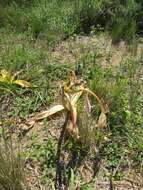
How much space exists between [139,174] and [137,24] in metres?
2.31

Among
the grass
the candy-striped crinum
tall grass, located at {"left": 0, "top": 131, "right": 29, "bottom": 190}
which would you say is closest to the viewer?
tall grass, located at {"left": 0, "top": 131, "right": 29, "bottom": 190}

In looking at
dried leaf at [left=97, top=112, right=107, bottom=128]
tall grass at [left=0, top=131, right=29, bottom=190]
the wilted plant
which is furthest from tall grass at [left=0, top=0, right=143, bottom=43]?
tall grass at [left=0, top=131, right=29, bottom=190]

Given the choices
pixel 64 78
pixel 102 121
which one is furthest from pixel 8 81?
pixel 102 121

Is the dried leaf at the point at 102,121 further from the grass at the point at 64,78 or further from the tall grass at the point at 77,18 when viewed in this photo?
the tall grass at the point at 77,18

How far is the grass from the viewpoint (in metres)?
3.20

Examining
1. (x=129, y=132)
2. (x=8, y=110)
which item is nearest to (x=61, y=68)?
(x=8, y=110)

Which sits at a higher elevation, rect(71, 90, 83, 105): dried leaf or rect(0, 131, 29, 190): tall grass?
rect(71, 90, 83, 105): dried leaf

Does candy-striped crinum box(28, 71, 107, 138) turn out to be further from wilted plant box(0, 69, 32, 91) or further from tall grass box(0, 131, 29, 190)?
tall grass box(0, 131, 29, 190)

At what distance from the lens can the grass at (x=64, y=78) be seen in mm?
3199

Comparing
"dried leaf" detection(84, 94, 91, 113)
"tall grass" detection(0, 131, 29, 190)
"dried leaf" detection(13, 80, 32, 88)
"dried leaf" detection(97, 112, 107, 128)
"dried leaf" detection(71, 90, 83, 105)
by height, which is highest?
"dried leaf" detection(13, 80, 32, 88)

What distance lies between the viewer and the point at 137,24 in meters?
4.94

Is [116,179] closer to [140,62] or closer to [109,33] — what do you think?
[140,62]

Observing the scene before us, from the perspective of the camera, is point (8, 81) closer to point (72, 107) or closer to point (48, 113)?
point (48, 113)

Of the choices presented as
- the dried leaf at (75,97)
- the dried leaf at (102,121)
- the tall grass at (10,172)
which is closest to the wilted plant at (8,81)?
the dried leaf at (75,97)
